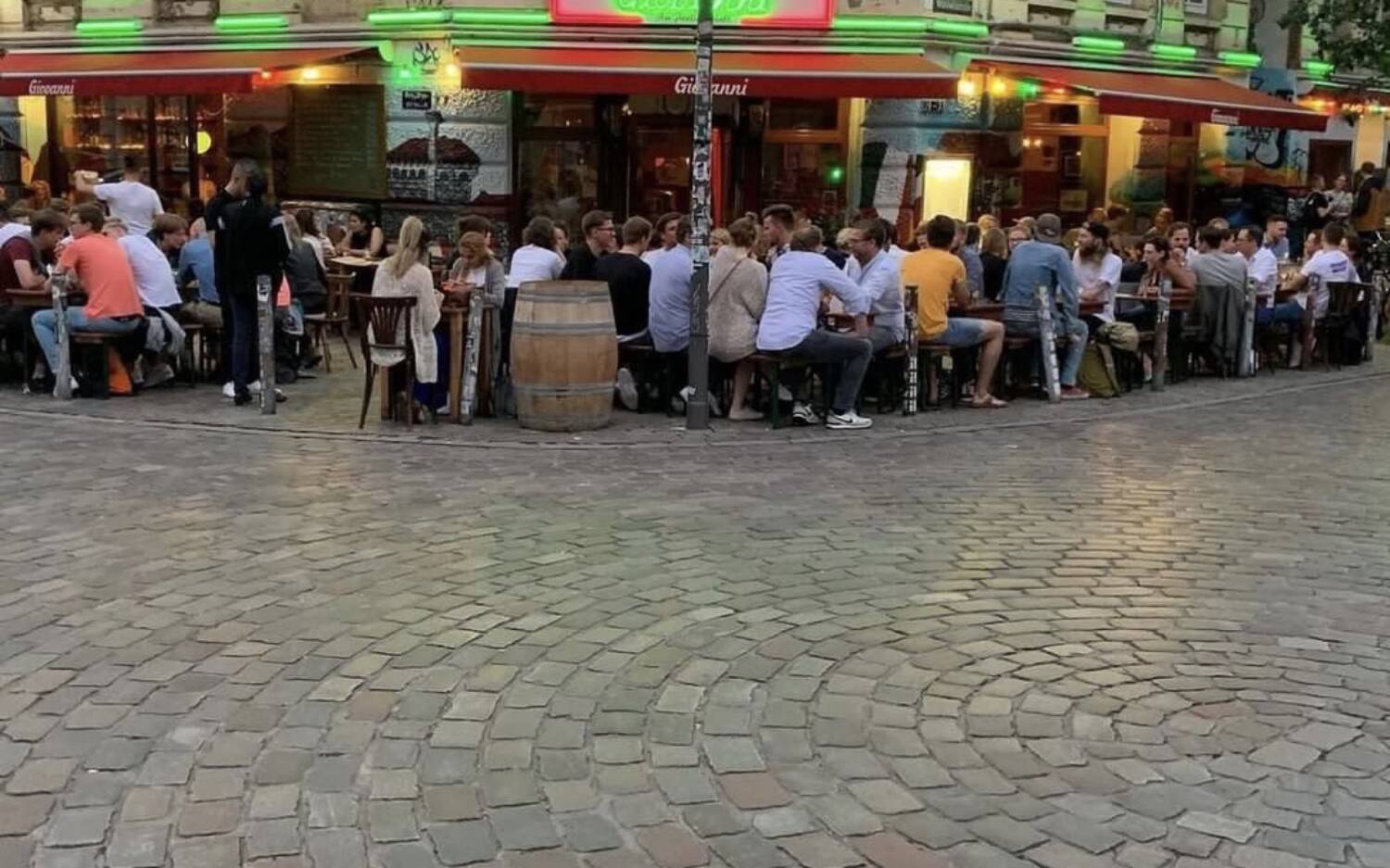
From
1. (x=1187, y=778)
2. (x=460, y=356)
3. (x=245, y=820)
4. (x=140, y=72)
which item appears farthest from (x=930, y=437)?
(x=140, y=72)

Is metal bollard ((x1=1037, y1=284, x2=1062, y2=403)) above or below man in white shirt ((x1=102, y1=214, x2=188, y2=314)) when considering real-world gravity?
below

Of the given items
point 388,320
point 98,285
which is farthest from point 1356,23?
point 98,285

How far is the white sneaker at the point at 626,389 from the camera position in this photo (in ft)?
34.8

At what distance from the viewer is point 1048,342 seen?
37.0ft

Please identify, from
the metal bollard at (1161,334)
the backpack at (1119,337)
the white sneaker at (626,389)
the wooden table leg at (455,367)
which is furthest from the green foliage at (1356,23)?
the wooden table leg at (455,367)

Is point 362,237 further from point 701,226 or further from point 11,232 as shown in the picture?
point 701,226

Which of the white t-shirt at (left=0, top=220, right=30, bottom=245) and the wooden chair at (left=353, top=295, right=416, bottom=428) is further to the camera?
the white t-shirt at (left=0, top=220, right=30, bottom=245)

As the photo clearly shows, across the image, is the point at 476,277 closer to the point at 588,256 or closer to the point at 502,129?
the point at 588,256

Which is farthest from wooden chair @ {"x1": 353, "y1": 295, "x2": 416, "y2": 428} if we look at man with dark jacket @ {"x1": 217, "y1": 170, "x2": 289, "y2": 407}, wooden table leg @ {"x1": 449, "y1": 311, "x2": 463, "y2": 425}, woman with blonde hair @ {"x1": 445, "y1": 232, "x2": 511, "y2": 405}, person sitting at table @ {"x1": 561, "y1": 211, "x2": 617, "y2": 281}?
person sitting at table @ {"x1": 561, "y1": 211, "x2": 617, "y2": 281}

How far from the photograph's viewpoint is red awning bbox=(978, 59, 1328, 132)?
1672 cm

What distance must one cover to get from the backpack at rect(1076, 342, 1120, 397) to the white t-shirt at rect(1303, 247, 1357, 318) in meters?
3.47

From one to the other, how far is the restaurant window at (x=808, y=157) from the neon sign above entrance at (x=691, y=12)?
4.19ft

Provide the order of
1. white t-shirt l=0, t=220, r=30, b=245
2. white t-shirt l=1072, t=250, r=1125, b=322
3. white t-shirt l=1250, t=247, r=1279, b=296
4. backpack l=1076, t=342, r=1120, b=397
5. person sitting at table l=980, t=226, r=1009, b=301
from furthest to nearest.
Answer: white t-shirt l=1250, t=247, r=1279, b=296
person sitting at table l=980, t=226, r=1009, b=301
white t-shirt l=1072, t=250, r=1125, b=322
backpack l=1076, t=342, r=1120, b=397
white t-shirt l=0, t=220, r=30, b=245

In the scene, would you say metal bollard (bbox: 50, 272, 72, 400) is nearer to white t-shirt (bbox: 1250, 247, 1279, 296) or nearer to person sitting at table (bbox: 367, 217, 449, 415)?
person sitting at table (bbox: 367, 217, 449, 415)
